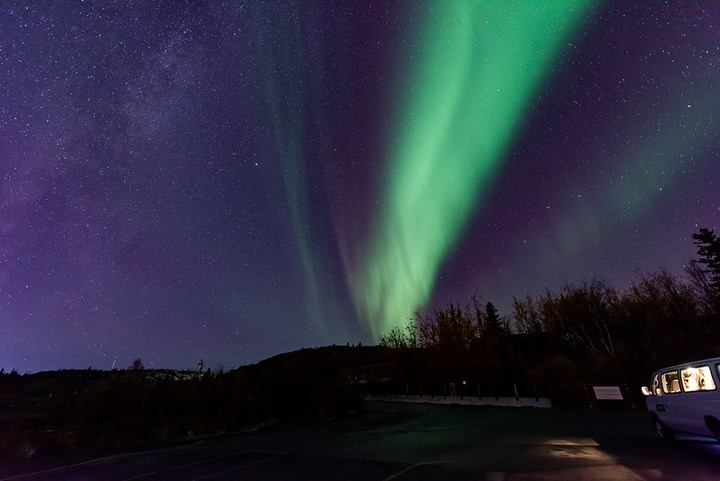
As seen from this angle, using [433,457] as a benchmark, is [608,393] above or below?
above

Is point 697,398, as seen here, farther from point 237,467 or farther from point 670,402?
point 237,467

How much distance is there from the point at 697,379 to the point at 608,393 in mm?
16124

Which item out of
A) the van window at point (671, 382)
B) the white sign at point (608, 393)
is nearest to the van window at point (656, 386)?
the van window at point (671, 382)

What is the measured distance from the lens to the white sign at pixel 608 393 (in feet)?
75.1

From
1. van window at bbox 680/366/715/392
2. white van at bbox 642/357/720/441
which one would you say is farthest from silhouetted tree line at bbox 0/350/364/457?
van window at bbox 680/366/715/392

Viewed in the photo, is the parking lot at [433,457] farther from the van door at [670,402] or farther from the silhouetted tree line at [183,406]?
the silhouetted tree line at [183,406]

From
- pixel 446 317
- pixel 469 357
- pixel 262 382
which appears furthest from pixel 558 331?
pixel 262 382

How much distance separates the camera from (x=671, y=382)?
36.1 ft

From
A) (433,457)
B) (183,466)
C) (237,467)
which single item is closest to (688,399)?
(433,457)

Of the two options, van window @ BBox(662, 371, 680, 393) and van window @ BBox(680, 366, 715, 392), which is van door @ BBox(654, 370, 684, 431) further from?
van window @ BBox(680, 366, 715, 392)

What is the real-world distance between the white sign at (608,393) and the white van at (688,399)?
12417 mm

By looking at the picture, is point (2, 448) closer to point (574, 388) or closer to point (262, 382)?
point (262, 382)

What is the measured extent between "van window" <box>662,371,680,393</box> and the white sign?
13.9m

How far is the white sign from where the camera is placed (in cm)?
2289
